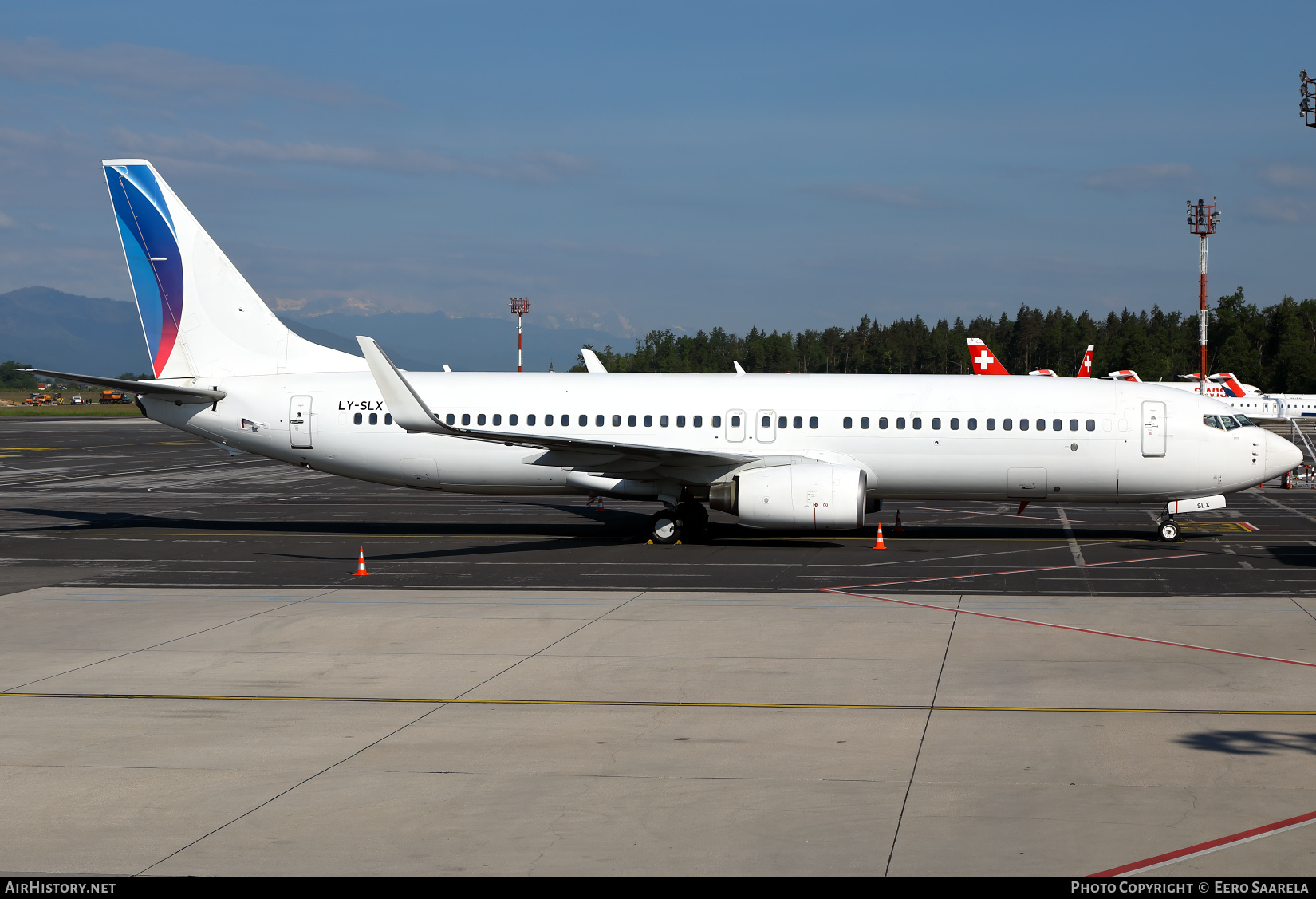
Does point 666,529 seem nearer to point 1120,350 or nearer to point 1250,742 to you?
point 1250,742

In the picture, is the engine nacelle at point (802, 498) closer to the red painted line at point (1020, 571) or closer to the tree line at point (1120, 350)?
the red painted line at point (1020, 571)

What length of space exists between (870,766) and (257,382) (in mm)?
22394

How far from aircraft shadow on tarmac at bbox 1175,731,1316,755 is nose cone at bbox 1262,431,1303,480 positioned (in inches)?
653

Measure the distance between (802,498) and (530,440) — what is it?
6267 mm

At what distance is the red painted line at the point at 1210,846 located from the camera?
823cm

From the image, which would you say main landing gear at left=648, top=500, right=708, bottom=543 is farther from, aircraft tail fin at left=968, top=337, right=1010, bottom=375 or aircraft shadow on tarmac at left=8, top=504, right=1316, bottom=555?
aircraft tail fin at left=968, top=337, right=1010, bottom=375

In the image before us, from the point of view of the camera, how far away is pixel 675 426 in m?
27.8

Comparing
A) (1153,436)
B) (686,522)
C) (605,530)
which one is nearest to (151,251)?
(605,530)

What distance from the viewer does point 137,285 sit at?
29.4 metres

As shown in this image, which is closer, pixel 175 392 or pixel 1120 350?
pixel 175 392

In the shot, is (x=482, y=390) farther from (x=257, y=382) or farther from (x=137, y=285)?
(x=137, y=285)

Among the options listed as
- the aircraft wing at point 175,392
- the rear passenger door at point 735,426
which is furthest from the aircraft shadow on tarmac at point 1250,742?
the aircraft wing at point 175,392

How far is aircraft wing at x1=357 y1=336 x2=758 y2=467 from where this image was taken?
23503mm

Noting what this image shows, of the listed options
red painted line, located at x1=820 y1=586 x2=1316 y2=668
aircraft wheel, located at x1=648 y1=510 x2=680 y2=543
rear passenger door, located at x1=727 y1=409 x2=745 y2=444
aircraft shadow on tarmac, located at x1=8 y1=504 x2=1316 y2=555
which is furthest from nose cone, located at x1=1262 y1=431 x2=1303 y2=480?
aircraft wheel, located at x1=648 y1=510 x2=680 y2=543
